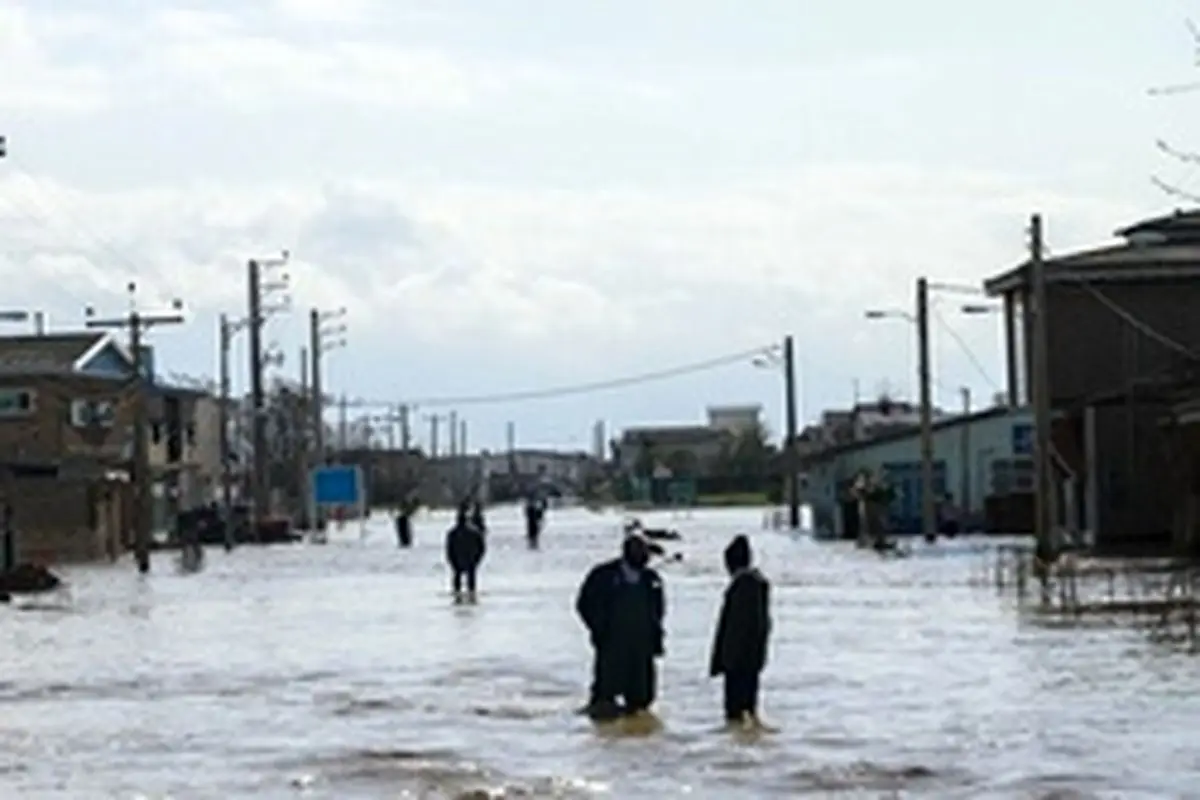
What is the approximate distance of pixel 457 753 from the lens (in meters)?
23.7

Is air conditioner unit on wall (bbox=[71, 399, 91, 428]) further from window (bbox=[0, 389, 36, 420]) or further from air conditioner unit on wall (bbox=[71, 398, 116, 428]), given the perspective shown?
window (bbox=[0, 389, 36, 420])

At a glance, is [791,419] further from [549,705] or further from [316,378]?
[549,705]

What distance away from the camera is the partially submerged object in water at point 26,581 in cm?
6000

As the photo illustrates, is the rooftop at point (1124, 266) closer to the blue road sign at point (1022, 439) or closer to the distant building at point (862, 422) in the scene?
the blue road sign at point (1022, 439)

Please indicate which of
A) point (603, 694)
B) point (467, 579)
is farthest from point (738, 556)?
point (467, 579)

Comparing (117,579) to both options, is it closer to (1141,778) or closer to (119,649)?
(119,649)

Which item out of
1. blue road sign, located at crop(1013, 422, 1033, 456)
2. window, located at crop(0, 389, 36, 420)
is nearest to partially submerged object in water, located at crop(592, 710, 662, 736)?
blue road sign, located at crop(1013, 422, 1033, 456)

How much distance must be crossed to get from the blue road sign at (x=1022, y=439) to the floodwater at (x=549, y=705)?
3188 cm

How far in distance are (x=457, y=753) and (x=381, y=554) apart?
65.1 metres

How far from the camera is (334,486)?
12662cm

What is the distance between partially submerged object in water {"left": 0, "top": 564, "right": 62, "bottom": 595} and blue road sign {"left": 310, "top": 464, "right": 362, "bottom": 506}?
6138cm

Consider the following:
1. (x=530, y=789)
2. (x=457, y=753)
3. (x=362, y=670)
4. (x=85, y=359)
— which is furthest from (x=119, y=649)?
(x=85, y=359)

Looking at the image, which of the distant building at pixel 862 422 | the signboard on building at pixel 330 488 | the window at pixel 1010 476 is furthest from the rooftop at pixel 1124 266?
the distant building at pixel 862 422

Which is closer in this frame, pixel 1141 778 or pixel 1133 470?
pixel 1141 778
